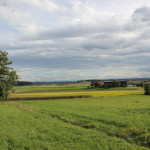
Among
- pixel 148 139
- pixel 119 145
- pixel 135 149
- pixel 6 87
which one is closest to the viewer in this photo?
pixel 135 149

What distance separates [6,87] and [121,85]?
308ft

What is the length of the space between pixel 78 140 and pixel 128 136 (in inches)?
120

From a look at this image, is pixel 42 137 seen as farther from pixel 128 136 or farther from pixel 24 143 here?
pixel 128 136

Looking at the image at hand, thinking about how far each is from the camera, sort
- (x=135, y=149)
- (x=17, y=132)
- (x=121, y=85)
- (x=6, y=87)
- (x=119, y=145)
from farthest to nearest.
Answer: (x=121, y=85)
(x=6, y=87)
(x=17, y=132)
(x=119, y=145)
(x=135, y=149)

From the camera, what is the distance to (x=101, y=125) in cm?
1273

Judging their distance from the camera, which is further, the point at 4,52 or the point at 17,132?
the point at 4,52

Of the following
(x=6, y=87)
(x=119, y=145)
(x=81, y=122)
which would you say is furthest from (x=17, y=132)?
(x=6, y=87)

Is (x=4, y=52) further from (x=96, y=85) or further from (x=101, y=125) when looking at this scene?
(x=96, y=85)

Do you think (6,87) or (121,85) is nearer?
(6,87)

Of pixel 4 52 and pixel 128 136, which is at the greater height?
pixel 4 52

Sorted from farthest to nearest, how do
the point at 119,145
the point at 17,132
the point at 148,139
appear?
1. the point at 17,132
2. the point at 148,139
3. the point at 119,145

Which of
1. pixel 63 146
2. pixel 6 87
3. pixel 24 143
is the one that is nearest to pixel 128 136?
pixel 63 146

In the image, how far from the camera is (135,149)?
316 inches

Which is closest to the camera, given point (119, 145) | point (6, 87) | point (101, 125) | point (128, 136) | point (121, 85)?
point (119, 145)
